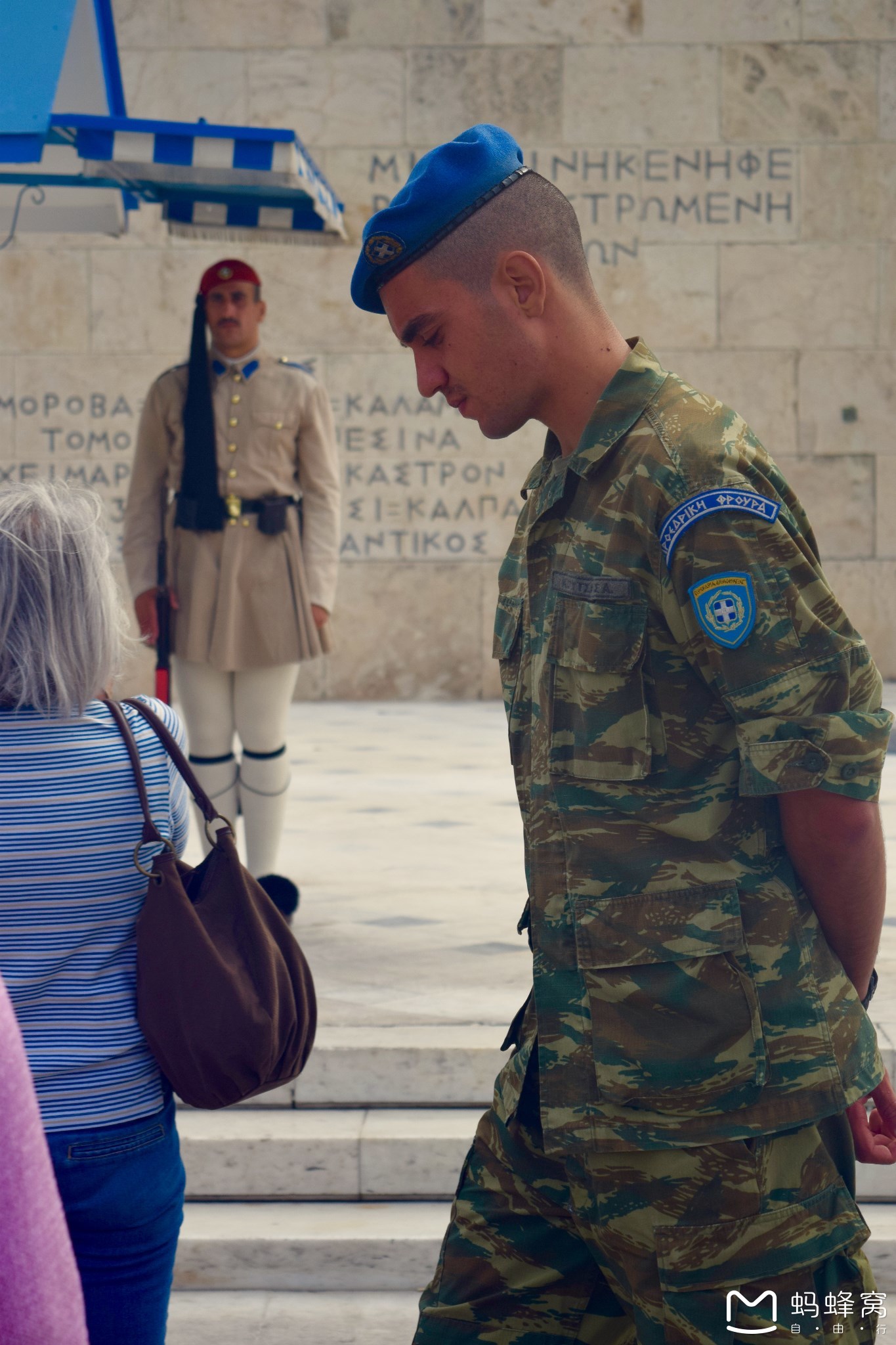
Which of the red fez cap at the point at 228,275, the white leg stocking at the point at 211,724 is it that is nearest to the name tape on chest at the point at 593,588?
the white leg stocking at the point at 211,724

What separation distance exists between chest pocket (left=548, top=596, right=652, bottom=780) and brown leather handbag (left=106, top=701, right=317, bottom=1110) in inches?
22.8

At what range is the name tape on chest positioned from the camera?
1.55 m

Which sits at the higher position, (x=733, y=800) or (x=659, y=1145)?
(x=733, y=800)

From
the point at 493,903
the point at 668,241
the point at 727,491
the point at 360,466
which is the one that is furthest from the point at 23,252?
the point at 727,491

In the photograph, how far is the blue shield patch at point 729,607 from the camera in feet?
4.83

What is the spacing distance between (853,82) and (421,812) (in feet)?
22.5

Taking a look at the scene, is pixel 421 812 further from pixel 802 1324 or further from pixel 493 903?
pixel 802 1324

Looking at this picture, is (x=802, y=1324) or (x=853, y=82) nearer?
(x=802, y=1324)

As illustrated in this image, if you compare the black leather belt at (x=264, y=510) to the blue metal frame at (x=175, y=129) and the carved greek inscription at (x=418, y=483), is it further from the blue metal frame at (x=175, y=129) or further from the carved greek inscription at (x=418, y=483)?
the carved greek inscription at (x=418, y=483)

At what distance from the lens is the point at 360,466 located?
10.9m

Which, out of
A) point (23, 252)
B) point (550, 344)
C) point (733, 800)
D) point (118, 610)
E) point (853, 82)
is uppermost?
point (853, 82)

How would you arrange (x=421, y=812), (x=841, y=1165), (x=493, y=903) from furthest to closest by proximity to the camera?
(x=421, y=812), (x=493, y=903), (x=841, y=1165)

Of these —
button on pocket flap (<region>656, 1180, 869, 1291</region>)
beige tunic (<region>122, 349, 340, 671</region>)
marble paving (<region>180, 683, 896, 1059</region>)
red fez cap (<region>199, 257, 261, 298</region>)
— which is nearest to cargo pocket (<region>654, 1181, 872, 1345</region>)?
button on pocket flap (<region>656, 1180, 869, 1291</region>)

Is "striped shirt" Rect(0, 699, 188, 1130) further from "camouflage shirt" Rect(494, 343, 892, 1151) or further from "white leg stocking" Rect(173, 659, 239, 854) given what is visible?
"white leg stocking" Rect(173, 659, 239, 854)
